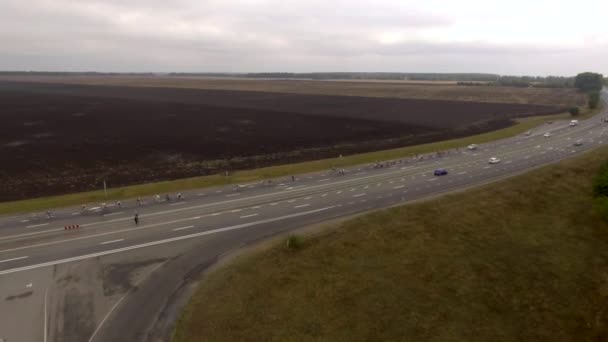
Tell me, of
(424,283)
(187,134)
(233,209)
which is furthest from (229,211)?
(187,134)

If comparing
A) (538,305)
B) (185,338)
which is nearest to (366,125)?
(538,305)

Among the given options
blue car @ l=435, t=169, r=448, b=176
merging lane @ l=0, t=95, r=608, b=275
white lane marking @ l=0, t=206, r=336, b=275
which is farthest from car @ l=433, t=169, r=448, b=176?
white lane marking @ l=0, t=206, r=336, b=275

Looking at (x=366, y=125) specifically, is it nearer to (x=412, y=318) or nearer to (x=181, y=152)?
(x=181, y=152)

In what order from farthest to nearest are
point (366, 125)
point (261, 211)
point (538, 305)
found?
1. point (366, 125)
2. point (261, 211)
3. point (538, 305)

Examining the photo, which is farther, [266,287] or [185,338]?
[266,287]

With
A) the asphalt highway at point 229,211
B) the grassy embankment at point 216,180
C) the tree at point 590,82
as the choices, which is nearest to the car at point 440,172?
the asphalt highway at point 229,211

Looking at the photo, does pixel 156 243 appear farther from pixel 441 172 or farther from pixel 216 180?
pixel 441 172

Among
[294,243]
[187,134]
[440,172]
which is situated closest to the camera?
[294,243]
